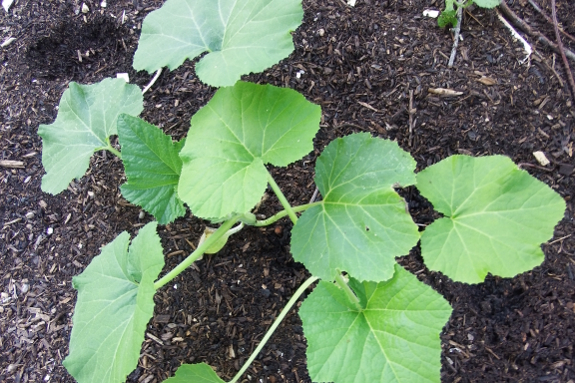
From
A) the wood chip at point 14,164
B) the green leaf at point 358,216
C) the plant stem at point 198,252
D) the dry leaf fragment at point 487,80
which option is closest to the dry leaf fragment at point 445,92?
the dry leaf fragment at point 487,80

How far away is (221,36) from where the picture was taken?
1553 millimetres

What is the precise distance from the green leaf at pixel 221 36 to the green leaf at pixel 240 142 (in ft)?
0.40

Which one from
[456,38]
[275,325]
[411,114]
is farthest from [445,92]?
[275,325]

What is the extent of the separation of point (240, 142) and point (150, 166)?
13.7 inches

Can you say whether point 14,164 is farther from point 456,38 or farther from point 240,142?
point 456,38

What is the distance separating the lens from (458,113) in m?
2.02

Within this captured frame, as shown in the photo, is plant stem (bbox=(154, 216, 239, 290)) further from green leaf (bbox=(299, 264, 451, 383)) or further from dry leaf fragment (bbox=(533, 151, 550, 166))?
dry leaf fragment (bbox=(533, 151, 550, 166))

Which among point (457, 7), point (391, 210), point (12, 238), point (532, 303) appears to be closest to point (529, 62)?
point (457, 7)

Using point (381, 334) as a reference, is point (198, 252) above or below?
above

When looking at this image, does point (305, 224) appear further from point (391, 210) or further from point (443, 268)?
point (443, 268)

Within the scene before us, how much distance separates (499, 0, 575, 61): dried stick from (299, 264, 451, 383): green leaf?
A: 149 centimetres

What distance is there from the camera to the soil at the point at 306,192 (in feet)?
6.09

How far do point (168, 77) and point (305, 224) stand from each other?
1.16 m

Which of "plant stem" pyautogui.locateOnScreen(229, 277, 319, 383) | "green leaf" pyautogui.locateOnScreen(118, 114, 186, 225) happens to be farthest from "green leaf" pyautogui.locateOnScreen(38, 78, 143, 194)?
"plant stem" pyautogui.locateOnScreen(229, 277, 319, 383)
